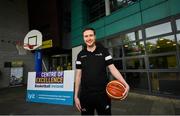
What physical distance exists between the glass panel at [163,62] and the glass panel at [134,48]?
672 mm

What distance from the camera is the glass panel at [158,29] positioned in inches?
265

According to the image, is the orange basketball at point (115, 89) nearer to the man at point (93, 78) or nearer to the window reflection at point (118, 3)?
the man at point (93, 78)

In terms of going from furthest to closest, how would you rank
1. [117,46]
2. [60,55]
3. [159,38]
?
[60,55] < [117,46] < [159,38]

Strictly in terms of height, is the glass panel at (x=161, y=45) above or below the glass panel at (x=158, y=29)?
below

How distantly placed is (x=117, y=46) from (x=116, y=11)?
197cm

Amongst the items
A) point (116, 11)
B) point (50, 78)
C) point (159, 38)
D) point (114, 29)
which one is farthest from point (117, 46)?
point (50, 78)

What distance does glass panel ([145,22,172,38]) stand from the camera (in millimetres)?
6725

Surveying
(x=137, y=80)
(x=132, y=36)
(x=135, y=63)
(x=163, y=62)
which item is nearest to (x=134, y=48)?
(x=132, y=36)

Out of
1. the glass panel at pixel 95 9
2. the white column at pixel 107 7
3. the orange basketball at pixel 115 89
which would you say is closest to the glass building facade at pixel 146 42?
the white column at pixel 107 7

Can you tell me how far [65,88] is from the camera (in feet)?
18.6

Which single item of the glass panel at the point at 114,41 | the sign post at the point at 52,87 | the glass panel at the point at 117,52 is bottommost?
the sign post at the point at 52,87

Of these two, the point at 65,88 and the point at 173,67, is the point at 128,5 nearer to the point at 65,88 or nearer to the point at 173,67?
the point at 173,67

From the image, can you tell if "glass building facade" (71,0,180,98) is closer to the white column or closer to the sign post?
the white column

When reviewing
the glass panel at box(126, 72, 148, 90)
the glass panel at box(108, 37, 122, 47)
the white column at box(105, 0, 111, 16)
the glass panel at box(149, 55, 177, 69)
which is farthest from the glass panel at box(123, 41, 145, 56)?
the white column at box(105, 0, 111, 16)
